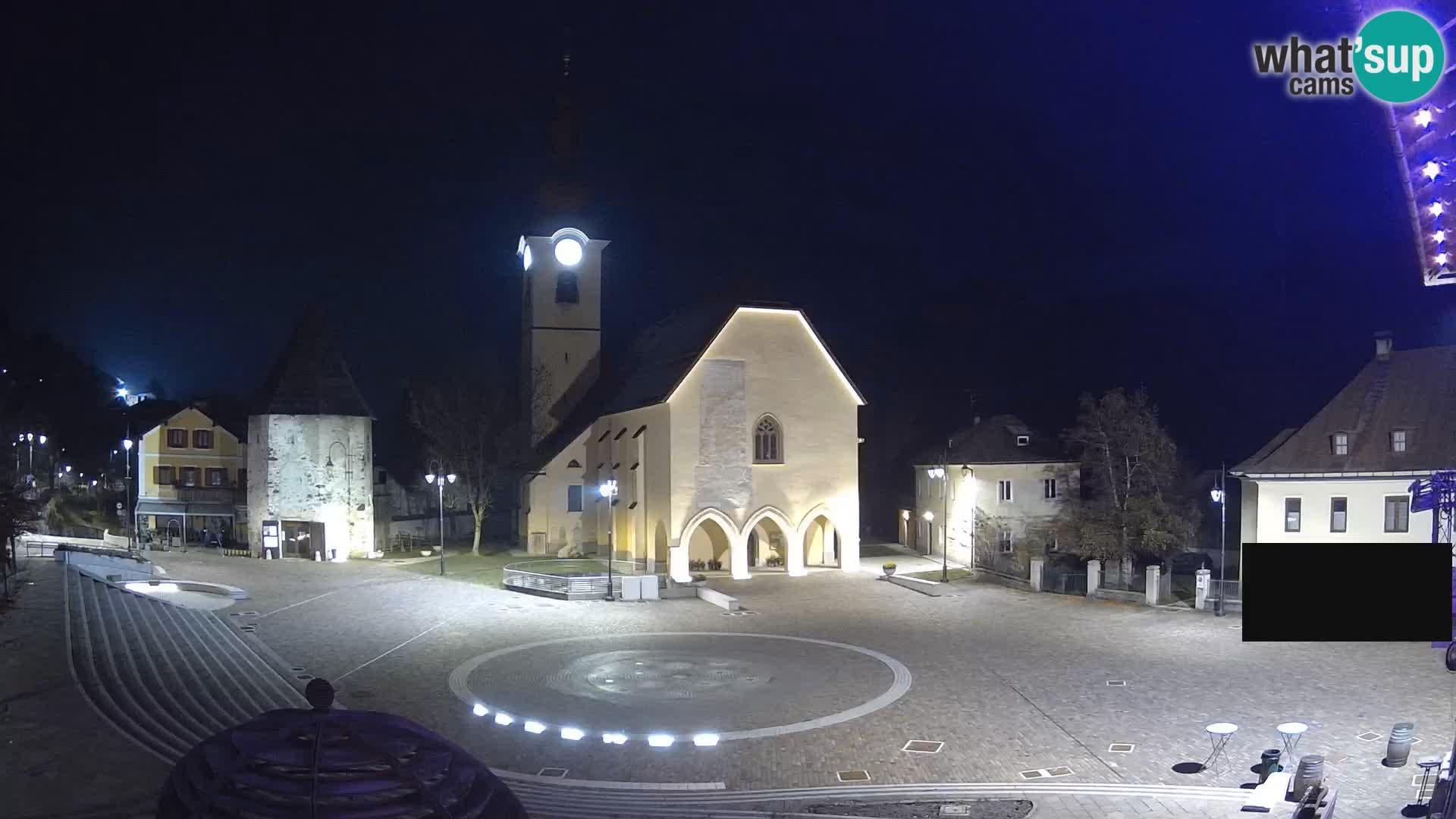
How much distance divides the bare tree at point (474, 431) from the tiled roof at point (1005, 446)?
21710mm

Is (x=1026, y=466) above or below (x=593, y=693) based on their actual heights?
above

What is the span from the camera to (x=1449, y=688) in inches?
704

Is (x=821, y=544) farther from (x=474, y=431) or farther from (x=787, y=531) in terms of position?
(x=474, y=431)

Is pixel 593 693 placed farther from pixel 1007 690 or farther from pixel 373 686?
pixel 1007 690

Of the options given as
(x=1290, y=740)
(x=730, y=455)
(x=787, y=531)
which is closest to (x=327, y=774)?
(x=1290, y=740)

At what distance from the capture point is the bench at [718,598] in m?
28.5

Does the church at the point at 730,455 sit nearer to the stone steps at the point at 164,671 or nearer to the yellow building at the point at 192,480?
the stone steps at the point at 164,671

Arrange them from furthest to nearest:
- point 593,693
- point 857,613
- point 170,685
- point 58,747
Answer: point 857,613, point 593,693, point 170,685, point 58,747

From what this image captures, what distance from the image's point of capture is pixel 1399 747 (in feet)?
43.1

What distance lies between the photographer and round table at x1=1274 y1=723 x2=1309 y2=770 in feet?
44.4

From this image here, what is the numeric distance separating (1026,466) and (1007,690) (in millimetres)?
23167

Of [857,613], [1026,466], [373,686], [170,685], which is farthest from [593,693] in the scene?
[1026,466]

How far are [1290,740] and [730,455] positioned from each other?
24.3 metres

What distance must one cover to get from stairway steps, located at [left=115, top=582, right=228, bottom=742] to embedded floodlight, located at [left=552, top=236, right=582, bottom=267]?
28.1 m
